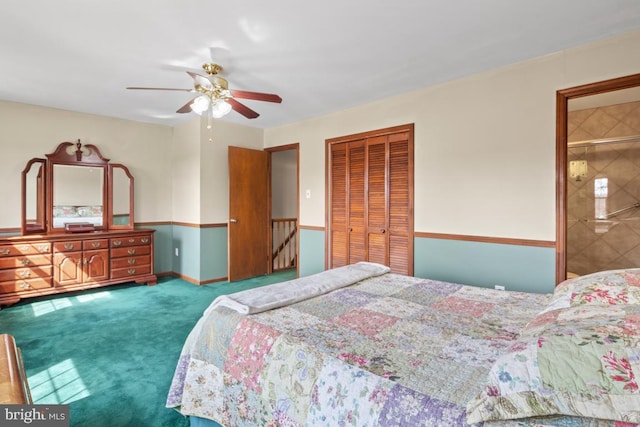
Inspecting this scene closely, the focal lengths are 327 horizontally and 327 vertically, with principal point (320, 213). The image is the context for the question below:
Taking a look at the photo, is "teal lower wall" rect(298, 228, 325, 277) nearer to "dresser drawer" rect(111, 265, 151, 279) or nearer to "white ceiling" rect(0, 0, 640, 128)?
"white ceiling" rect(0, 0, 640, 128)

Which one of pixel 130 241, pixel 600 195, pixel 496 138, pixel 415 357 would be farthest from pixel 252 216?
pixel 600 195

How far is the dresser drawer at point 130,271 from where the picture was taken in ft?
14.2

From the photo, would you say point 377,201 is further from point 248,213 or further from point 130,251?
point 130,251

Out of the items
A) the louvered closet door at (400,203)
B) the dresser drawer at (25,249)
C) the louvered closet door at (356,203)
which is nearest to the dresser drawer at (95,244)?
the dresser drawer at (25,249)

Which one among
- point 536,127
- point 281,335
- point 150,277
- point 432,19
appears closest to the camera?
point 281,335

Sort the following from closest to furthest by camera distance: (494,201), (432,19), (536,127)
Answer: (432,19)
(536,127)
(494,201)

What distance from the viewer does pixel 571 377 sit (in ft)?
2.56

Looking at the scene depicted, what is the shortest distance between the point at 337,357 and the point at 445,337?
1.58 feet

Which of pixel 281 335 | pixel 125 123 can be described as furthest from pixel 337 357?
pixel 125 123

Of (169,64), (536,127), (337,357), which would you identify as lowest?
(337,357)

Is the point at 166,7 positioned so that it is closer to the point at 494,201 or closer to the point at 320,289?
the point at 320,289

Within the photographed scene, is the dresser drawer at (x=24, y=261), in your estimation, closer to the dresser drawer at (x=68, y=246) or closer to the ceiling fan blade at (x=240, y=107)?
the dresser drawer at (x=68, y=246)

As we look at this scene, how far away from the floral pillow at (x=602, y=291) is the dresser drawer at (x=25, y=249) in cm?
482

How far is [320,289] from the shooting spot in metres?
1.98
